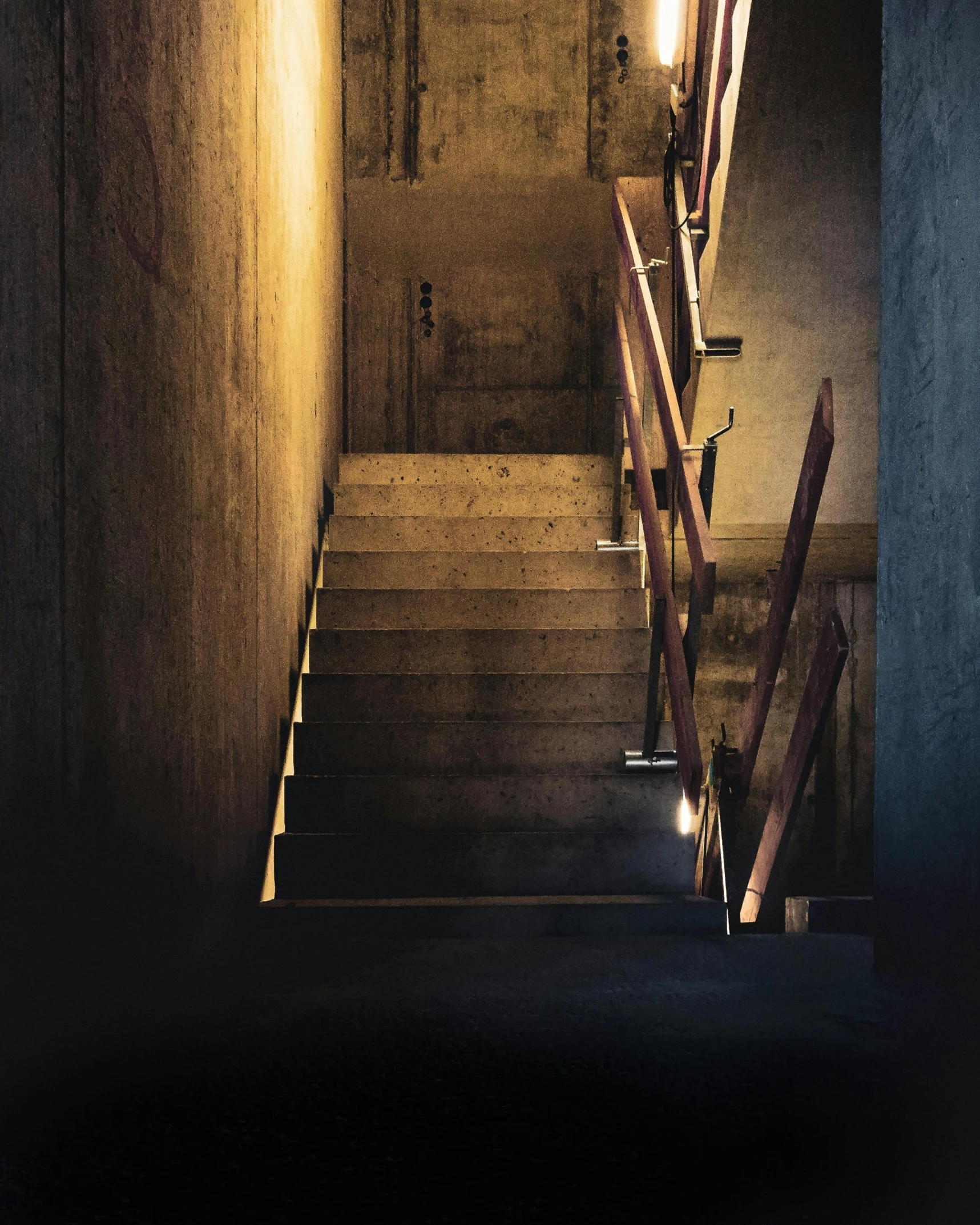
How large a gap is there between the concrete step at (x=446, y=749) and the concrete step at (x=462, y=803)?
0.15 meters

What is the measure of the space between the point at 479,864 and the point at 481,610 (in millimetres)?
1346

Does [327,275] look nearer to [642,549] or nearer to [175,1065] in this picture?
[642,549]

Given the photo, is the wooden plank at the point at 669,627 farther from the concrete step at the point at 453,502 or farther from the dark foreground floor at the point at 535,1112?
the dark foreground floor at the point at 535,1112

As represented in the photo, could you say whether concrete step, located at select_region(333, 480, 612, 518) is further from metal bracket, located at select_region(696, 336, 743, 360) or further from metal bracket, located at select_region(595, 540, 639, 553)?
metal bracket, located at select_region(696, 336, 743, 360)

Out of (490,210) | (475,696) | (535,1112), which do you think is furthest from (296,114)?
(535,1112)

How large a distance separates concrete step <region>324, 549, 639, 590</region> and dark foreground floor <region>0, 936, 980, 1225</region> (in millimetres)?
2916

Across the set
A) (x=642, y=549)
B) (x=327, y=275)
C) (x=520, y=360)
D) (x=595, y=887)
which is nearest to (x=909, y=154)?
(x=595, y=887)

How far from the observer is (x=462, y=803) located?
370cm

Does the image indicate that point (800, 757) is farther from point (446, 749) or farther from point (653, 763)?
point (446, 749)

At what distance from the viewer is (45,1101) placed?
4.65 ft

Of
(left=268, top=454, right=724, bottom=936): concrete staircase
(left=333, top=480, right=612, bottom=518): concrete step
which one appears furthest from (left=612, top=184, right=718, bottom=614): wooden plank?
(left=333, top=480, right=612, bottom=518): concrete step

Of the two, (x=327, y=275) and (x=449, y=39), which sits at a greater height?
(x=449, y=39)

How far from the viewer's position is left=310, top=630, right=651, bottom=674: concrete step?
434cm

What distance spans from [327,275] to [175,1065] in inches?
184
